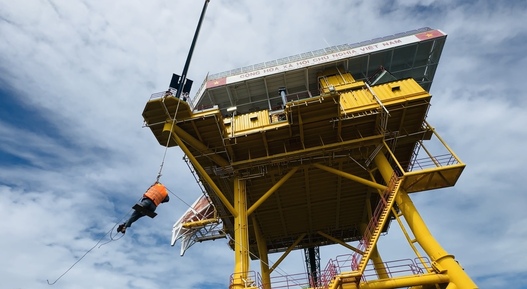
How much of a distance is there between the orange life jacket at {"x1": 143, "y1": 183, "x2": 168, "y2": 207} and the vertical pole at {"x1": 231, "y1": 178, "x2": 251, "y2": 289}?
426 cm

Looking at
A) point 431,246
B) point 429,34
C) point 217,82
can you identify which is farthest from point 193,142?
point 429,34

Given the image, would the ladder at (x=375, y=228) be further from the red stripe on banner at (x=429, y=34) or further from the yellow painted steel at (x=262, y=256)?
the red stripe on banner at (x=429, y=34)

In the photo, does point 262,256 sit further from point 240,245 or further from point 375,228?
point 375,228

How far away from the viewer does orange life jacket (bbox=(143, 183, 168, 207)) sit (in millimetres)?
12785

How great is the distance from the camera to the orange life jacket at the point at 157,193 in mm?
12785

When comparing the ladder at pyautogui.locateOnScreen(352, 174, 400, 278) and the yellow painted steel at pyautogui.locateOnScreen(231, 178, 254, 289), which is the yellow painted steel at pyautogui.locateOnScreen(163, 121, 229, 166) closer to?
the yellow painted steel at pyautogui.locateOnScreen(231, 178, 254, 289)

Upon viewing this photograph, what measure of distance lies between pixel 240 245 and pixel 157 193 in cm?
468

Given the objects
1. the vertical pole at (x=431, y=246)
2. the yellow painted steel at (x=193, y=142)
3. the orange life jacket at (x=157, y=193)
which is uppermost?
the yellow painted steel at (x=193, y=142)

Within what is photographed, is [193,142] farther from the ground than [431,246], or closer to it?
farther from the ground

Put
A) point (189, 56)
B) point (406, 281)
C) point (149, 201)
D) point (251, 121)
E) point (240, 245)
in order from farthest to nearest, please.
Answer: point (189, 56)
point (251, 121)
point (240, 245)
point (149, 201)
point (406, 281)

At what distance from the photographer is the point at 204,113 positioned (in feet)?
54.5

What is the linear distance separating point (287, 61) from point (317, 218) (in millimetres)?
11709

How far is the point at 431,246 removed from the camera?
13336mm

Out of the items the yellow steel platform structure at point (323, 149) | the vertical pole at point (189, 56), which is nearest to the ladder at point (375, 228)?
the yellow steel platform structure at point (323, 149)
